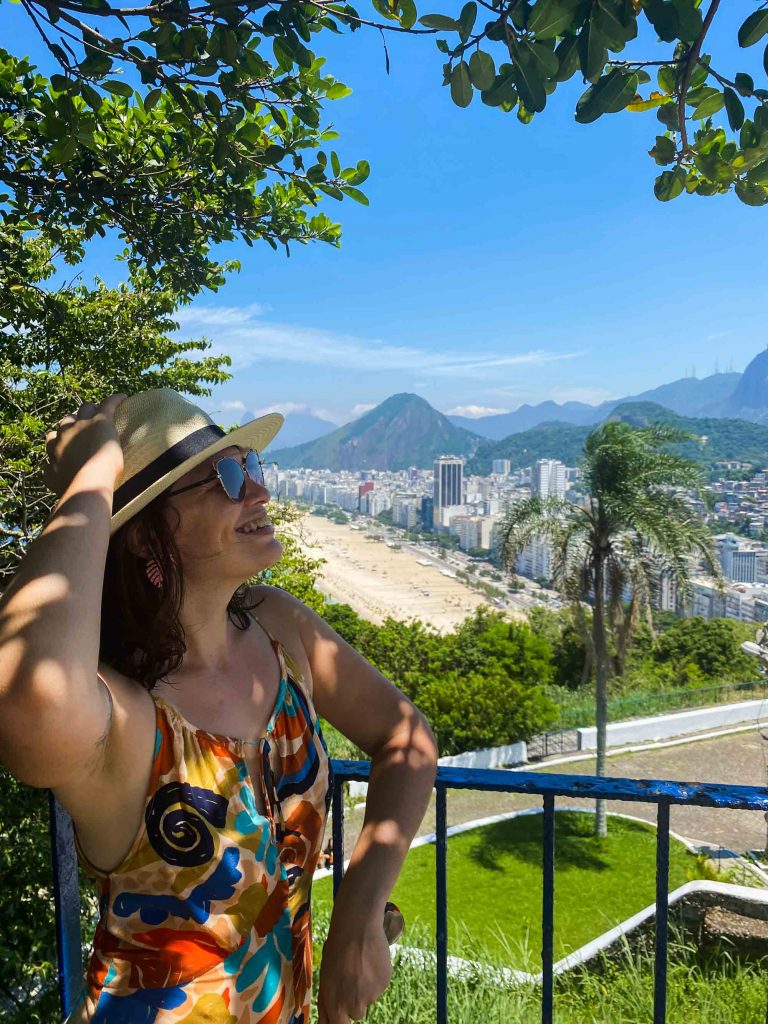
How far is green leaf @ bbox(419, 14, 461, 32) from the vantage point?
1393 mm

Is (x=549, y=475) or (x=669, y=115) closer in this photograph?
(x=669, y=115)

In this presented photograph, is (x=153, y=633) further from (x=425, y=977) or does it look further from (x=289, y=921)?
(x=425, y=977)

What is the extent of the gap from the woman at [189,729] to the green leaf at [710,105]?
125 cm

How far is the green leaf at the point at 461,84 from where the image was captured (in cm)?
146

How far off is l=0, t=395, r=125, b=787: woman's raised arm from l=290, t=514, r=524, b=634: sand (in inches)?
1860

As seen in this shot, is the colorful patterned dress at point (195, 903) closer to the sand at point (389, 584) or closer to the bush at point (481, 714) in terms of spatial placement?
the bush at point (481, 714)

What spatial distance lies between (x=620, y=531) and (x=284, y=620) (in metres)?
13.2

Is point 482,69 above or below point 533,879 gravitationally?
above

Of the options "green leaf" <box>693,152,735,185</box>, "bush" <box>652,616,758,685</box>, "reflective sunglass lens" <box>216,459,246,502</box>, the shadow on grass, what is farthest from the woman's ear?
"bush" <box>652,616,758,685</box>

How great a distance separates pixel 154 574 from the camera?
1112 mm

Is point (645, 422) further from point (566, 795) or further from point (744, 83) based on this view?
point (566, 795)

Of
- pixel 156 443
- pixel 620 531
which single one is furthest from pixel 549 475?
pixel 156 443

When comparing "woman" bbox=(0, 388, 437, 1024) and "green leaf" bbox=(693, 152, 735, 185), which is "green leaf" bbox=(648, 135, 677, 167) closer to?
"green leaf" bbox=(693, 152, 735, 185)

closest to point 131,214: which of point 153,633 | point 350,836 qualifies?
point 153,633
